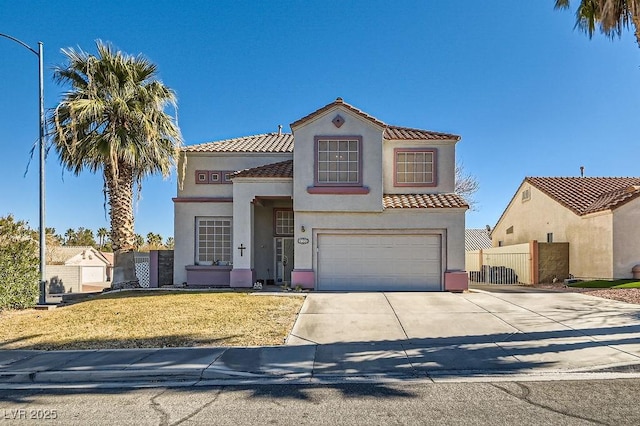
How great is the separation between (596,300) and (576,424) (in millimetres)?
9912

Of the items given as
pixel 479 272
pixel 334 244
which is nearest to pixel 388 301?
pixel 334 244

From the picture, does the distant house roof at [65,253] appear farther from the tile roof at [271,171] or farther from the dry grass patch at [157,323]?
the dry grass patch at [157,323]

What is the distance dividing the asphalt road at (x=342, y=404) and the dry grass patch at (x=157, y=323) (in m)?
2.45

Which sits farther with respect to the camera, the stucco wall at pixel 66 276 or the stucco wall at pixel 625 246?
the stucco wall at pixel 66 276

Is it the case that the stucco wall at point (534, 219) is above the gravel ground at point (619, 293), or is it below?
above

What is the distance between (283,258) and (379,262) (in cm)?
464

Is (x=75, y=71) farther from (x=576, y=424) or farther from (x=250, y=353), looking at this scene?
(x=576, y=424)

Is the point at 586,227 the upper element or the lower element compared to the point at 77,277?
upper

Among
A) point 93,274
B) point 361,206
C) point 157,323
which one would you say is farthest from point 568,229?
point 93,274

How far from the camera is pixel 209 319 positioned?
10.6 metres

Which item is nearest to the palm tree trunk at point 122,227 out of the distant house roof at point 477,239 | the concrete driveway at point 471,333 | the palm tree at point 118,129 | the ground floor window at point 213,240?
the palm tree at point 118,129

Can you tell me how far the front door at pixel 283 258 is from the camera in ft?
61.3

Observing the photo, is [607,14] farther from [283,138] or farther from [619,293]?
[283,138]

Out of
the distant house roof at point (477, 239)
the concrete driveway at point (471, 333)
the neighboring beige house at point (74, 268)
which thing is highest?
the distant house roof at point (477, 239)
